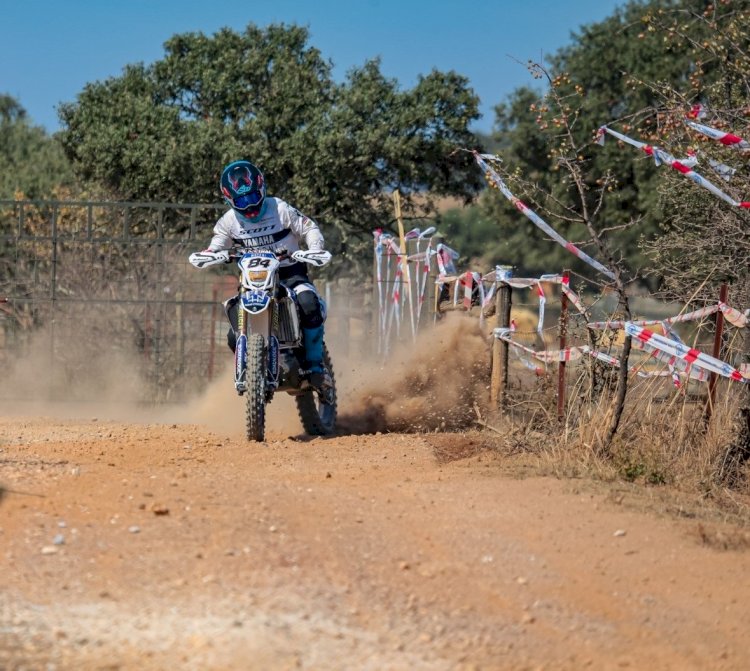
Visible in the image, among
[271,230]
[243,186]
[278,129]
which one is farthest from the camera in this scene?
[278,129]

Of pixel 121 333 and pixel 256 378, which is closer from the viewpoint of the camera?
pixel 256 378

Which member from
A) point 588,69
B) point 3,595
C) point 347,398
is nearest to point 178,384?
point 347,398

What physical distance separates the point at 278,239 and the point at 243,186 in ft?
1.77

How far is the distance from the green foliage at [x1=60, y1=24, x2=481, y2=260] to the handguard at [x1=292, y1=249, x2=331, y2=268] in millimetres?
10475

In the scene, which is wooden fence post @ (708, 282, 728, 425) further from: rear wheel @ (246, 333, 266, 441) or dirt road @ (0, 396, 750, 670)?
rear wheel @ (246, 333, 266, 441)

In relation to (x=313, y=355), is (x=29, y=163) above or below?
above

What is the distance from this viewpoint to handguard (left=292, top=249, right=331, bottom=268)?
963cm

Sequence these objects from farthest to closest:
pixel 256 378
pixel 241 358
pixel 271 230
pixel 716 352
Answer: pixel 271 230
pixel 241 358
pixel 256 378
pixel 716 352

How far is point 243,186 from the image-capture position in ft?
32.0

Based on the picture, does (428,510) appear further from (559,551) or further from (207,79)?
(207,79)

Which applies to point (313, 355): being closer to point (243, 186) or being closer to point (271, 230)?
point (271, 230)

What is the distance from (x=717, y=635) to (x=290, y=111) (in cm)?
1718

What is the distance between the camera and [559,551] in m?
5.82

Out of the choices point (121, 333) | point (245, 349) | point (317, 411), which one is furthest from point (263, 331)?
point (121, 333)
